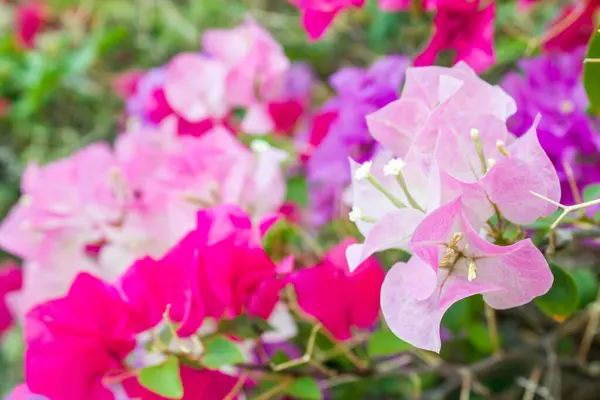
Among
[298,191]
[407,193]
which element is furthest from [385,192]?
[298,191]

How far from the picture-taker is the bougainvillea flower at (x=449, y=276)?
352 millimetres

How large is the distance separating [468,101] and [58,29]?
1101 millimetres

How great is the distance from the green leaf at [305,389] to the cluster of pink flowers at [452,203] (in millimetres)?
137

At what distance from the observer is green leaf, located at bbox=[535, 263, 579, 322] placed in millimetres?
417

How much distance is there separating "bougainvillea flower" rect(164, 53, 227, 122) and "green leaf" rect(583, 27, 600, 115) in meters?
A: 0.39

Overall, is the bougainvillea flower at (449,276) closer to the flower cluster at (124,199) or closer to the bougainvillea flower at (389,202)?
the bougainvillea flower at (389,202)

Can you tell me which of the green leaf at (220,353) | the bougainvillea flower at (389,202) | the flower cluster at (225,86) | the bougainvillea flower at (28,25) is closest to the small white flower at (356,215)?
the bougainvillea flower at (389,202)

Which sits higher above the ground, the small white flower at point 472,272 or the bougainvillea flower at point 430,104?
the bougainvillea flower at point 430,104

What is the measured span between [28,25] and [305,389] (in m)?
0.93

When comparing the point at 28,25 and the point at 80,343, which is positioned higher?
the point at 80,343

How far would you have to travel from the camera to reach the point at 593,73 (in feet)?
1.38

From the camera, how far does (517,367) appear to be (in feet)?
2.53

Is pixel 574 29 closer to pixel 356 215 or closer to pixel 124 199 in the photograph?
pixel 356 215

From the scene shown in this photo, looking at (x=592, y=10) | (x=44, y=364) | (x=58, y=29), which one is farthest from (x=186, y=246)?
(x=58, y=29)
